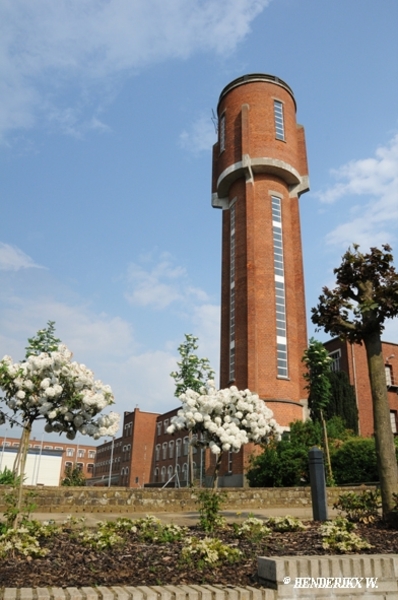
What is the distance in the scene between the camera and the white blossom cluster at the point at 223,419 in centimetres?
1554

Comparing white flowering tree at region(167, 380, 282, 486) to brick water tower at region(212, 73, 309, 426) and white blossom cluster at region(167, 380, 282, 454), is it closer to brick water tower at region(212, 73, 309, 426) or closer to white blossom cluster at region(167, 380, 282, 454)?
white blossom cluster at region(167, 380, 282, 454)

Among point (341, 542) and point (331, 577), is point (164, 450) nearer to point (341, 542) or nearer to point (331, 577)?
point (341, 542)

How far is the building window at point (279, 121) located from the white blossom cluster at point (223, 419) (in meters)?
27.0

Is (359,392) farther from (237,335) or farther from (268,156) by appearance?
(268,156)

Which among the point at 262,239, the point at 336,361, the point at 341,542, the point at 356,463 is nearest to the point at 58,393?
the point at 341,542

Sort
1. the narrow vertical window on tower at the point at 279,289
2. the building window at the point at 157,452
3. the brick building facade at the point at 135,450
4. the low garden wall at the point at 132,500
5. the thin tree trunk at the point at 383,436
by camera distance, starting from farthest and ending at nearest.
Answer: the brick building facade at the point at 135,450 < the building window at the point at 157,452 < the narrow vertical window on tower at the point at 279,289 < the low garden wall at the point at 132,500 < the thin tree trunk at the point at 383,436

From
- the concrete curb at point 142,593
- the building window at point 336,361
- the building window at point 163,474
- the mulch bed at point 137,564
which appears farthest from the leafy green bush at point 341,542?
the building window at point 163,474

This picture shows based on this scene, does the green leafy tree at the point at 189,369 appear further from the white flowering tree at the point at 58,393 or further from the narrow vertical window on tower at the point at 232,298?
the white flowering tree at the point at 58,393

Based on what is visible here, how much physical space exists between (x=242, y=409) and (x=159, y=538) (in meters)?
9.89

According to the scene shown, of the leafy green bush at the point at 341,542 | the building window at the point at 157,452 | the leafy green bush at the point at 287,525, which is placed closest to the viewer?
the leafy green bush at the point at 341,542

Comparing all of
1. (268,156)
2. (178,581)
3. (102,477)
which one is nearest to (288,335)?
(268,156)

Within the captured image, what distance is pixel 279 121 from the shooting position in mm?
→ 39125

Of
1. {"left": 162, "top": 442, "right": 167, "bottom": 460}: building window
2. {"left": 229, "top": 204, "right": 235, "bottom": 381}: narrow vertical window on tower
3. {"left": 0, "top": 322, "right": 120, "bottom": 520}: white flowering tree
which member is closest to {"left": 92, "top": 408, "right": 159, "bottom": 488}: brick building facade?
{"left": 162, "top": 442, "right": 167, "bottom": 460}: building window

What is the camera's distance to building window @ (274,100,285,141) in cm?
3841
